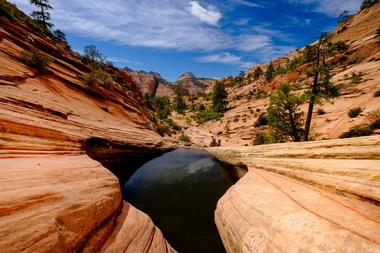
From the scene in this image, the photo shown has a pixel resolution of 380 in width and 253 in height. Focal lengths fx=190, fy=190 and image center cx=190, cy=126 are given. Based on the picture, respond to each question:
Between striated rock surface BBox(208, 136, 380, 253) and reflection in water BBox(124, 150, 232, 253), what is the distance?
7.85ft

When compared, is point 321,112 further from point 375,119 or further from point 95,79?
point 95,79

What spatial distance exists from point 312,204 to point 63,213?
6.52 meters

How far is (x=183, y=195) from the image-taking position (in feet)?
50.2

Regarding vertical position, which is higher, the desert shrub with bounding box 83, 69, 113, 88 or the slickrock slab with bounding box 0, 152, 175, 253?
the desert shrub with bounding box 83, 69, 113, 88

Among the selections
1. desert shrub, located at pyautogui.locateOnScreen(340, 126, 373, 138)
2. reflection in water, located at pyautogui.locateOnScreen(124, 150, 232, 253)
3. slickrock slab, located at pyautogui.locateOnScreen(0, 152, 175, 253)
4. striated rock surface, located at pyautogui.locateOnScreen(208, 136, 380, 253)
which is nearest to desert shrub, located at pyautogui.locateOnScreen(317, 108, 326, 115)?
desert shrub, located at pyautogui.locateOnScreen(340, 126, 373, 138)

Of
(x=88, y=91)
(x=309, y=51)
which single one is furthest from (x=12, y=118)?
(x=309, y=51)

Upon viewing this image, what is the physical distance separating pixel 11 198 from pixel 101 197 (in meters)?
2.60

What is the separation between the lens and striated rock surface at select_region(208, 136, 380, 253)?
13.7 feet

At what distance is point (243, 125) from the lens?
145 ft

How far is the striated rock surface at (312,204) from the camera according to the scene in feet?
13.7

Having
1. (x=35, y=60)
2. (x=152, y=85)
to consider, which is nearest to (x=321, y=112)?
(x=35, y=60)

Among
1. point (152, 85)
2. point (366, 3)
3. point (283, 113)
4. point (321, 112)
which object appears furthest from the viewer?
point (152, 85)

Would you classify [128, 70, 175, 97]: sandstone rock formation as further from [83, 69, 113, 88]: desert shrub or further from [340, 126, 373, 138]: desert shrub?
[340, 126, 373, 138]: desert shrub

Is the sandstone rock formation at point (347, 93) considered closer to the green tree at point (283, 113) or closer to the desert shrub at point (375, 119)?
the desert shrub at point (375, 119)
